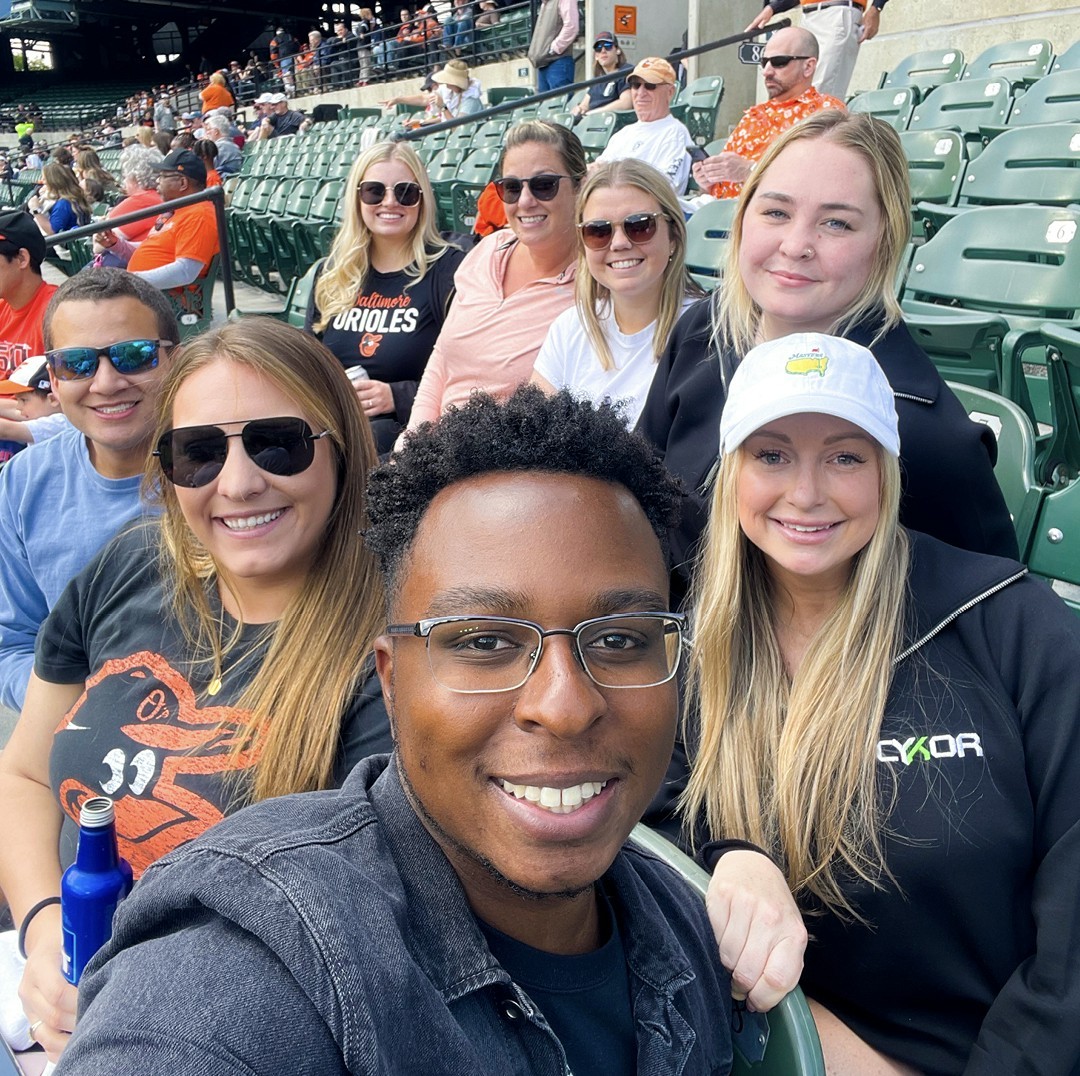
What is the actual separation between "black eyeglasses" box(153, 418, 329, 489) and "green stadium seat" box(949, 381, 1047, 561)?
1554mm

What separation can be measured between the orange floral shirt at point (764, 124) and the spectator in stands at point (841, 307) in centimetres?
298

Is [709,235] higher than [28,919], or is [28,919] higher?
[709,235]

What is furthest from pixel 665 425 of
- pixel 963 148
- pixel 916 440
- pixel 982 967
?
pixel 963 148

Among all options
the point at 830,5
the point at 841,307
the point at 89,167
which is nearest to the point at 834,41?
the point at 830,5

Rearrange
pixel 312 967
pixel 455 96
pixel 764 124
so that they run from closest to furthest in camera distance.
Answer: pixel 312 967 → pixel 764 124 → pixel 455 96

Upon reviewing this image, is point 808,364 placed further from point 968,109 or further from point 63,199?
point 63,199

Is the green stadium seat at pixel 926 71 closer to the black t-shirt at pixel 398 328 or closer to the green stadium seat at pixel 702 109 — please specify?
the green stadium seat at pixel 702 109

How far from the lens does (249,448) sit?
171 centimetres

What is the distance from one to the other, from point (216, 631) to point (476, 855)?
35.4 inches

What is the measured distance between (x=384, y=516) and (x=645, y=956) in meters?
0.52

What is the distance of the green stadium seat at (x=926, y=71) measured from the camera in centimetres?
825

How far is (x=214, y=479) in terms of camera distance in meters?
1.72

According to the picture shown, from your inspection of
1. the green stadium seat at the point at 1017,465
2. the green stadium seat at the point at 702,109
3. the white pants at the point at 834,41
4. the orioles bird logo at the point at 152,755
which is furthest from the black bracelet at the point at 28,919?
the green stadium seat at the point at 702,109

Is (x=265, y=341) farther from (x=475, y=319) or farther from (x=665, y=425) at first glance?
(x=475, y=319)
